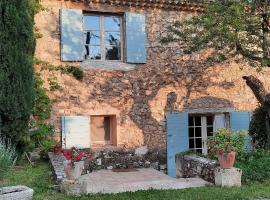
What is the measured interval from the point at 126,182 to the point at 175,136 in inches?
130

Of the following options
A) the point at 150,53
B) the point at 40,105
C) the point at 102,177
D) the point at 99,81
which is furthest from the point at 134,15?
the point at 102,177

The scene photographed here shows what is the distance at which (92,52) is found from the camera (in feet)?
37.1

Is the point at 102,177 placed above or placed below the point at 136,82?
below

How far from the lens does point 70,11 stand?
35.3 ft

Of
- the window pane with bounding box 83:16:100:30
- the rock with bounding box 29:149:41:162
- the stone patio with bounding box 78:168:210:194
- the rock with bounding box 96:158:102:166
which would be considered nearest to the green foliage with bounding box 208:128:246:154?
the stone patio with bounding box 78:168:210:194

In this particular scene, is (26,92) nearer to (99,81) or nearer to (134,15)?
(99,81)

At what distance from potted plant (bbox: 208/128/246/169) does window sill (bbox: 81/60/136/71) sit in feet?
12.0

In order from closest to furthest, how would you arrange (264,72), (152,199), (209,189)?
(152,199), (209,189), (264,72)

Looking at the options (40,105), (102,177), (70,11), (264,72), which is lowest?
(102,177)

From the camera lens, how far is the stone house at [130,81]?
35.1 feet

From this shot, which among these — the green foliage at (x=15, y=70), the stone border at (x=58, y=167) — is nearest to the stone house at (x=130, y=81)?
the stone border at (x=58, y=167)

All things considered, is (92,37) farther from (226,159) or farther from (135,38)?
(226,159)

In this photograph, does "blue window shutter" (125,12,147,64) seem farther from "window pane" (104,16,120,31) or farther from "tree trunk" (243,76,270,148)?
"tree trunk" (243,76,270,148)

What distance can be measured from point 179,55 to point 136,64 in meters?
1.39
